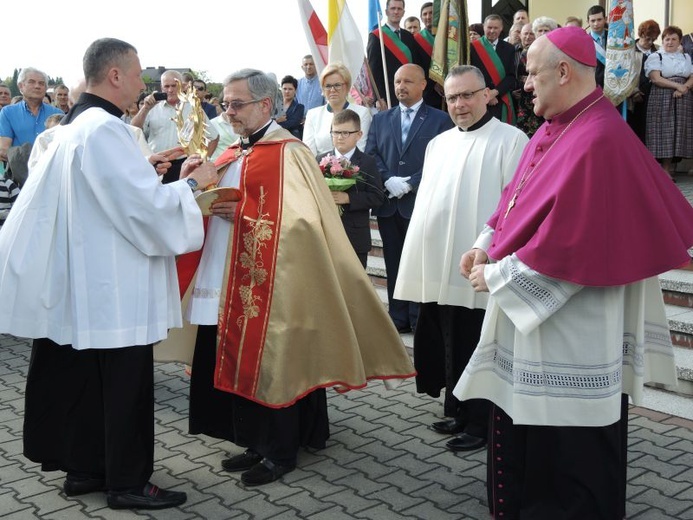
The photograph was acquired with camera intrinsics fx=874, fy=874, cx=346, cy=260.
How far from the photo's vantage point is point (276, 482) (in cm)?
459

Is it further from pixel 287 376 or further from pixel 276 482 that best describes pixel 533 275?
pixel 276 482

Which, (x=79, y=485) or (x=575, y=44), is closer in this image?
(x=575, y=44)

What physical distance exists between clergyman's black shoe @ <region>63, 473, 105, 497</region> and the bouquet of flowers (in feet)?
9.01

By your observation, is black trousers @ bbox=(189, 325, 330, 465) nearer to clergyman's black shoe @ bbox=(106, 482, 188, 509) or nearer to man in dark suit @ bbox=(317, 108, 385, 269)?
clergyman's black shoe @ bbox=(106, 482, 188, 509)

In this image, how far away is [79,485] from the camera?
443 centimetres

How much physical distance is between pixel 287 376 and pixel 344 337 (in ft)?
1.21

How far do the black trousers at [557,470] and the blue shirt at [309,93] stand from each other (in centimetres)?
908

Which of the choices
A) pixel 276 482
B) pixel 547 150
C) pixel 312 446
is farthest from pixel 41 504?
pixel 547 150

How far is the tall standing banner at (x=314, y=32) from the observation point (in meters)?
9.90

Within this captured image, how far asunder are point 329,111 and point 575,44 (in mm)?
4567

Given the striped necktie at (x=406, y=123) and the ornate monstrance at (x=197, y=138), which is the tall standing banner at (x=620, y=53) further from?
the ornate monstrance at (x=197, y=138)

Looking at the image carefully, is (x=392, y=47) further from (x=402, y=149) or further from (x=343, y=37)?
(x=402, y=149)

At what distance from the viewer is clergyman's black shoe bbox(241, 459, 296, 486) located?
178 inches

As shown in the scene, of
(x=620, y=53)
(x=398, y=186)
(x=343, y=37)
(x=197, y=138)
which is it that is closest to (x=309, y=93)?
(x=343, y=37)
